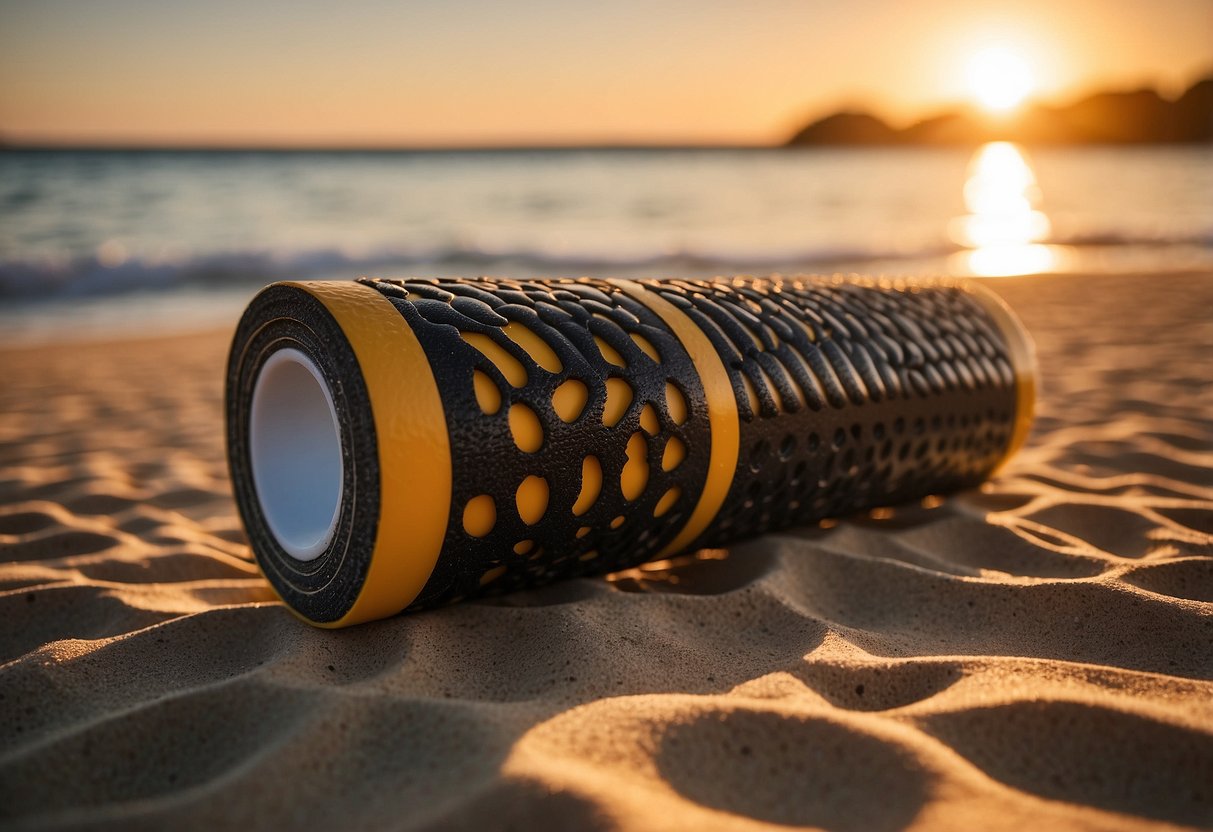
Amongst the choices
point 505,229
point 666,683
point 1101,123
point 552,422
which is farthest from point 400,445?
point 1101,123

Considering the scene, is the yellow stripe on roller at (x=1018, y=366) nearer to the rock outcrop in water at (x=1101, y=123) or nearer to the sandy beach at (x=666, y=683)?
the sandy beach at (x=666, y=683)

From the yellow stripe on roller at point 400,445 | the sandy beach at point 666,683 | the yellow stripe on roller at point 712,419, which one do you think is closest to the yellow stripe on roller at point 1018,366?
the sandy beach at point 666,683

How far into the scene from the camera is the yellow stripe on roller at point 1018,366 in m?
2.18

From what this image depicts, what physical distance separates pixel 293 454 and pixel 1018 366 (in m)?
1.69

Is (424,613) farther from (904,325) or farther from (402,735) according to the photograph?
(904,325)

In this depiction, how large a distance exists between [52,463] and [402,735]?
7.08 feet

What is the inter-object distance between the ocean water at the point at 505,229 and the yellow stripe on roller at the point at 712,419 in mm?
5740

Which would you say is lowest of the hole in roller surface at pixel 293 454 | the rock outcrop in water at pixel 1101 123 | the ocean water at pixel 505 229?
the hole in roller surface at pixel 293 454

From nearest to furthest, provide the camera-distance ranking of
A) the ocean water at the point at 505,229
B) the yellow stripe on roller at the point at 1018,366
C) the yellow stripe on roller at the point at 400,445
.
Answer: the yellow stripe on roller at the point at 400,445
the yellow stripe on roller at the point at 1018,366
the ocean water at the point at 505,229

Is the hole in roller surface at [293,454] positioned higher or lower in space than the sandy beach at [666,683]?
higher

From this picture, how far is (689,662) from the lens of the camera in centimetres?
135

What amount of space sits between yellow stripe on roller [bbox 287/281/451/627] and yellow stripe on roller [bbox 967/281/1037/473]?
1.50 meters

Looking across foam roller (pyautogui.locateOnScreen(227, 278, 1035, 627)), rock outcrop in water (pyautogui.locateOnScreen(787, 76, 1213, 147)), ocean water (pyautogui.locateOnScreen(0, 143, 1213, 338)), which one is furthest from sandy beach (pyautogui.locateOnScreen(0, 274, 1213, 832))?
rock outcrop in water (pyautogui.locateOnScreen(787, 76, 1213, 147))

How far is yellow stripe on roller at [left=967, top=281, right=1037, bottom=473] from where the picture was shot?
7.16 ft
